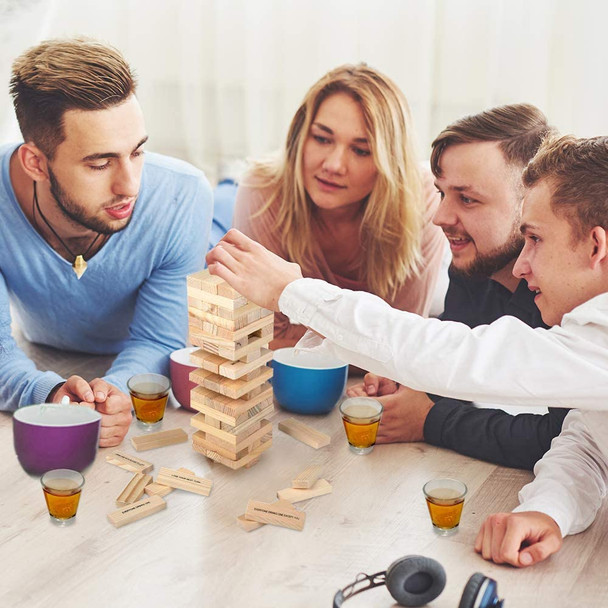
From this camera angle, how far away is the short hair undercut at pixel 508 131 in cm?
188

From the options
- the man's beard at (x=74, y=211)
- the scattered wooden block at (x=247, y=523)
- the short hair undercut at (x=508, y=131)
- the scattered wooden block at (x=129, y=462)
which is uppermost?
the short hair undercut at (x=508, y=131)

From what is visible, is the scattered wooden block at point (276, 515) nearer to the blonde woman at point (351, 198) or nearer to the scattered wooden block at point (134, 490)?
the scattered wooden block at point (134, 490)

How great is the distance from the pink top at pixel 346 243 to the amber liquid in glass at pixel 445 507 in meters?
0.92

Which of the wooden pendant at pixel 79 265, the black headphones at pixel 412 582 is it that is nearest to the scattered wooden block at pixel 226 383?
the black headphones at pixel 412 582

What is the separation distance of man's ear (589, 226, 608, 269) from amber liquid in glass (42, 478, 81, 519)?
0.86 m

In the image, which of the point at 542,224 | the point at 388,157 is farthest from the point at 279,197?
the point at 542,224

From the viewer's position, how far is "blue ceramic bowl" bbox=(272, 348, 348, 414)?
178 cm

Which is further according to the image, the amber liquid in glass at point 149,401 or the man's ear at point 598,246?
the amber liquid in glass at point 149,401

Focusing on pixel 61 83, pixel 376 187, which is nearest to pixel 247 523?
pixel 61 83

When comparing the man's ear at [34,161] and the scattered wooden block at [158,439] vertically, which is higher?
the man's ear at [34,161]

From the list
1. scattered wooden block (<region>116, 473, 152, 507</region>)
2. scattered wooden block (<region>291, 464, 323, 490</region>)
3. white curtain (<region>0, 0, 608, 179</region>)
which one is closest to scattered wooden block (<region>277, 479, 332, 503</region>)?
scattered wooden block (<region>291, 464, 323, 490</region>)

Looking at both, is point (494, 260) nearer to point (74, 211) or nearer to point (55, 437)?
point (74, 211)

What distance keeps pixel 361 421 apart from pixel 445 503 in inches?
11.2

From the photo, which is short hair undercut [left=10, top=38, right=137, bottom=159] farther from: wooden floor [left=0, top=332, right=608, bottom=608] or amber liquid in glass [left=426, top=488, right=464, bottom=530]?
amber liquid in glass [left=426, top=488, right=464, bottom=530]
